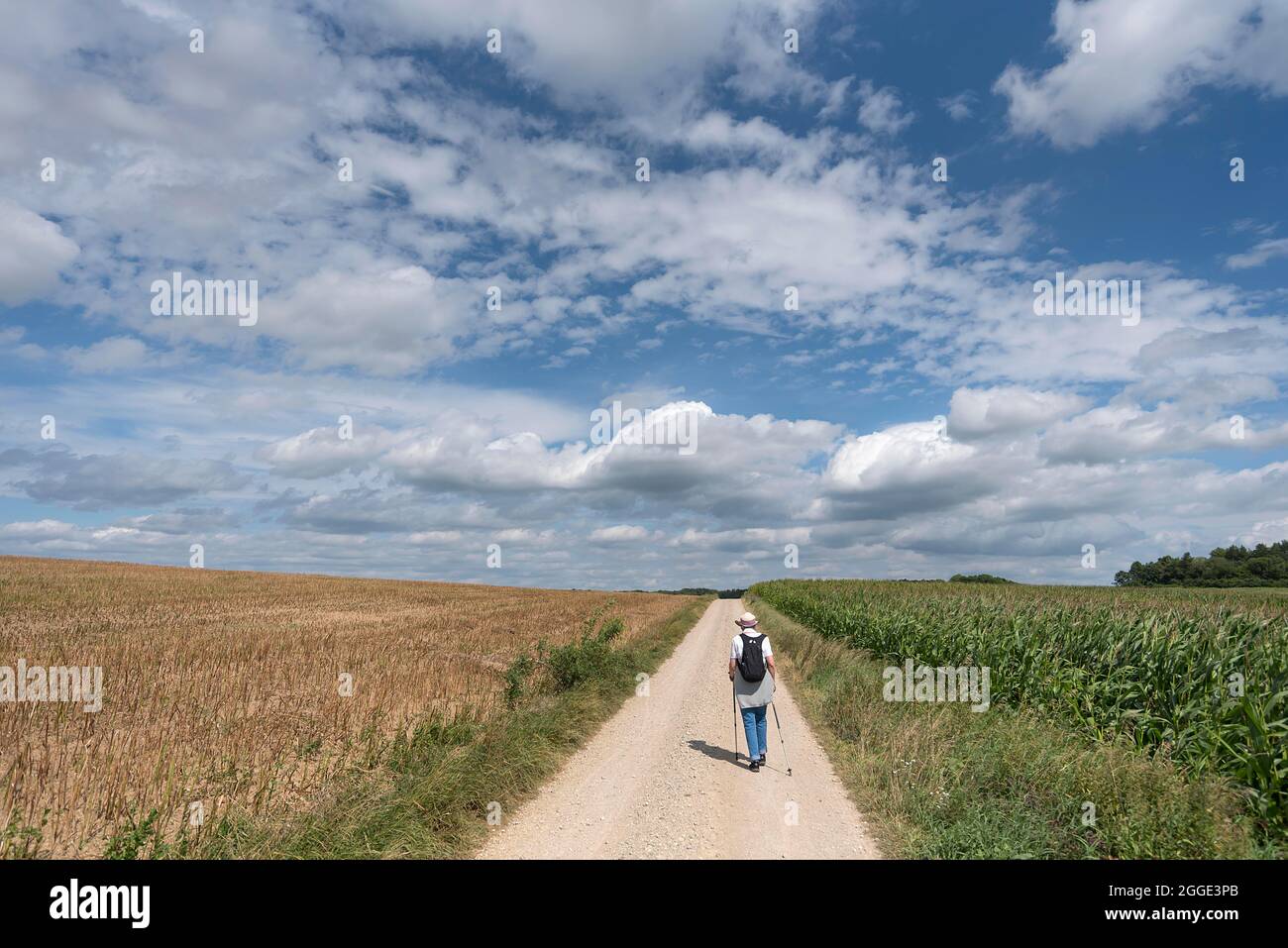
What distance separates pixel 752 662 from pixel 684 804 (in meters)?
2.96

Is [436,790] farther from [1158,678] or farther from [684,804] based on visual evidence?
[1158,678]

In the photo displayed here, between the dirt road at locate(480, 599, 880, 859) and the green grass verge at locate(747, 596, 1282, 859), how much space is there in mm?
611

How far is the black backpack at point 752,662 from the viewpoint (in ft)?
36.4

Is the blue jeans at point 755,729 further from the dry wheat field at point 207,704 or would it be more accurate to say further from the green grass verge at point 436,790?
the dry wheat field at point 207,704

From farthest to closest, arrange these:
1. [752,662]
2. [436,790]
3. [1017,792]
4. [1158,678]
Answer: [1158,678]
[752,662]
[1017,792]
[436,790]

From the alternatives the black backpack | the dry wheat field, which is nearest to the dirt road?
the black backpack

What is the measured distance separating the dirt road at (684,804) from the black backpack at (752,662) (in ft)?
5.00

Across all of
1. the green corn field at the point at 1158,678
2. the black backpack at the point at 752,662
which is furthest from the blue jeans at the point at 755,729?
the green corn field at the point at 1158,678

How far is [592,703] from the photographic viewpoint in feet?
47.6

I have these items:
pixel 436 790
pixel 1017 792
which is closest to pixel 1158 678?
pixel 1017 792

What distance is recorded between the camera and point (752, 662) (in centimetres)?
1115

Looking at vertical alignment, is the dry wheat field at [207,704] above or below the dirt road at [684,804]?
above
